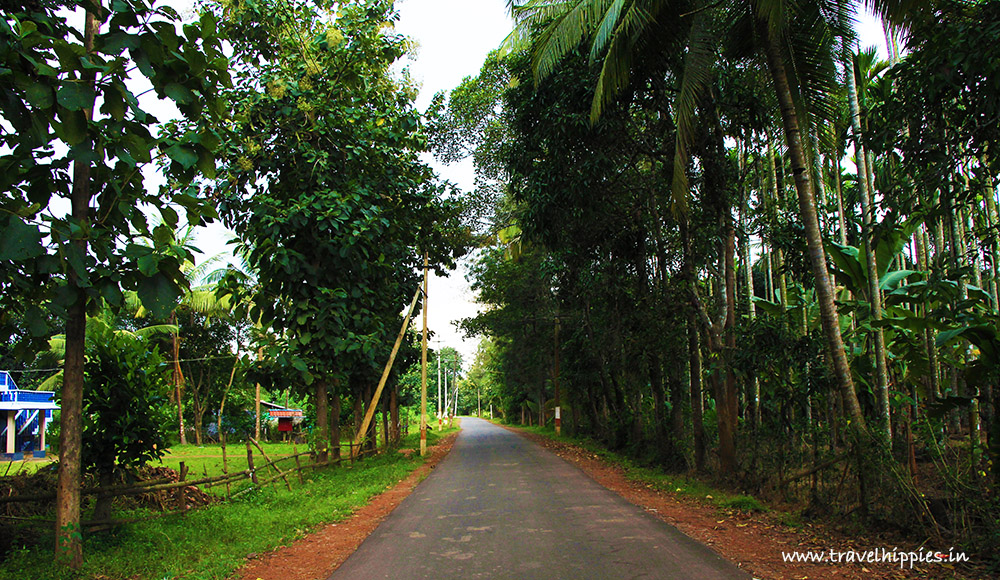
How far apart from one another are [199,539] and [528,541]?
384cm

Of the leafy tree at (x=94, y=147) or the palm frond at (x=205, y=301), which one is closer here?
the leafy tree at (x=94, y=147)

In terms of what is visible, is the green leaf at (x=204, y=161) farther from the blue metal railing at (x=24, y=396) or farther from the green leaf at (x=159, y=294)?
the blue metal railing at (x=24, y=396)

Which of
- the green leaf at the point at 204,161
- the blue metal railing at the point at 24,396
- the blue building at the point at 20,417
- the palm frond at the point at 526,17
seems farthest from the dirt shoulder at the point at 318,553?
the blue metal railing at the point at 24,396

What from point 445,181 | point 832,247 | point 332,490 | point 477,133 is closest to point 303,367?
point 332,490

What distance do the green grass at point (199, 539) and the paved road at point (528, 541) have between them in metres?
1.15

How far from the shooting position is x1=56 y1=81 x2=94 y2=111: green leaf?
3691mm

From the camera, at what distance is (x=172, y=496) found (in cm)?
895

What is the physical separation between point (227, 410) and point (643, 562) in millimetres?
36602

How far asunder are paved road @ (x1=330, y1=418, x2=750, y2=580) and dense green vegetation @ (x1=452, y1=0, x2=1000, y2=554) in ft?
7.85

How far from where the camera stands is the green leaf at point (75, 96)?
3.69 metres

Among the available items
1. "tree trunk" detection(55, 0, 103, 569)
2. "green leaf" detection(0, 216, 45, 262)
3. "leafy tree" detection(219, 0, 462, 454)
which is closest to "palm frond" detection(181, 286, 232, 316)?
"leafy tree" detection(219, 0, 462, 454)

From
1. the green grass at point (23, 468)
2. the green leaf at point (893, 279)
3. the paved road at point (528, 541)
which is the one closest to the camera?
the paved road at point (528, 541)

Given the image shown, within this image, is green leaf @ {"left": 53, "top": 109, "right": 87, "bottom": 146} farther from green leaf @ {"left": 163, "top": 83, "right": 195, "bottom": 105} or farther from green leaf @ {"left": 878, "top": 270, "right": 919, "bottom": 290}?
green leaf @ {"left": 878, "top": 270, "right": 919, "bottom": 290}

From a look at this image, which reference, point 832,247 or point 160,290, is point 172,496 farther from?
point 832,247
